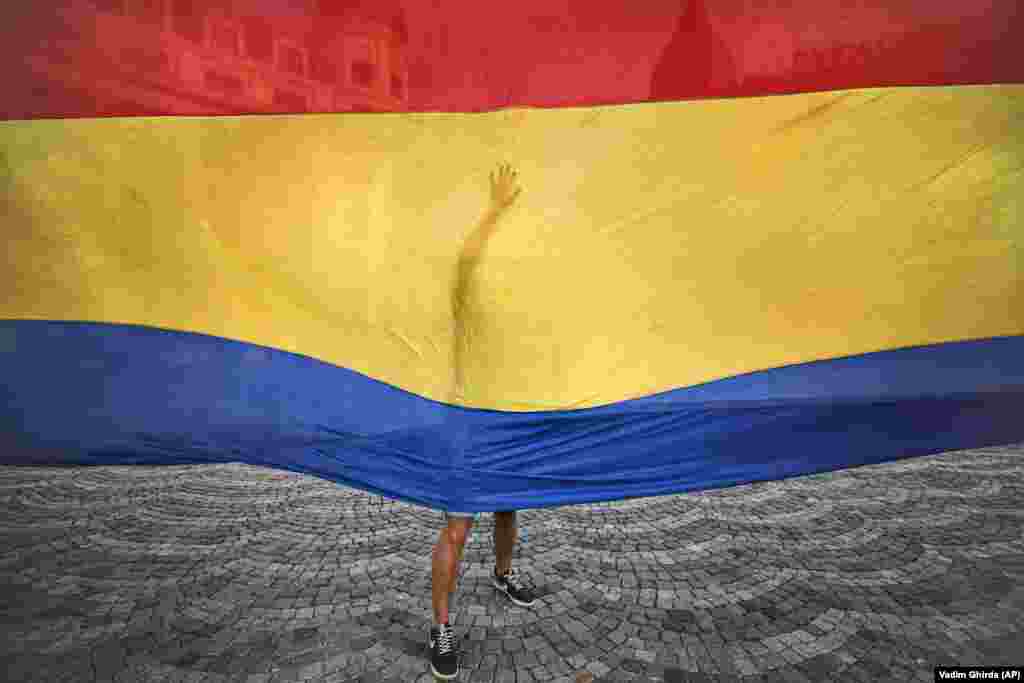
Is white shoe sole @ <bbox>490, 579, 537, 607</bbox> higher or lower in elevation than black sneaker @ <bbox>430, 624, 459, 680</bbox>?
higher

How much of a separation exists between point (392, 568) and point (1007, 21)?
464 centimetres

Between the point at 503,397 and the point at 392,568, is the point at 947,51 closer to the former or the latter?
the point at 503,397

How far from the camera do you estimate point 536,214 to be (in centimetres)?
238

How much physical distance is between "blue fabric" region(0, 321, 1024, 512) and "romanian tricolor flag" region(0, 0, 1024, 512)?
0.04 ft

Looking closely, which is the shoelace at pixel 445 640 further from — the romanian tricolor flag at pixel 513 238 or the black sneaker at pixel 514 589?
the romanian tricolor flag at pixel 513 238

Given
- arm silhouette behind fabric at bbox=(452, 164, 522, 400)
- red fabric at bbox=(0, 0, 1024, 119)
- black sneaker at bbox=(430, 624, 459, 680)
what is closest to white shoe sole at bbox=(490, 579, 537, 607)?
black sneaker at bbox=(430, 624, 459, 680)

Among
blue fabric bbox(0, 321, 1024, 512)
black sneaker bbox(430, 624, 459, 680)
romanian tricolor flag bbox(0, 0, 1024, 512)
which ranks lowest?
black sneaker bbox(430, 624, 459, 680)

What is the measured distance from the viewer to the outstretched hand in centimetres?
238

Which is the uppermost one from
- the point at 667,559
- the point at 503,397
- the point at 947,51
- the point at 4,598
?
the point at 947,51

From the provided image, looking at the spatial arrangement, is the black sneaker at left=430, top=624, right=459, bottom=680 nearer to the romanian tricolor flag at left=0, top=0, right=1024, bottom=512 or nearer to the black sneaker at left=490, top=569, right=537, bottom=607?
the black sneaker at left=490, top=569, right=537, bottom=607

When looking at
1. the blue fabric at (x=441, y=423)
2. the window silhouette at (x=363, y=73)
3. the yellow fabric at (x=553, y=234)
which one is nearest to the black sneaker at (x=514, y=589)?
the blue fabric at (x=441, y=423)

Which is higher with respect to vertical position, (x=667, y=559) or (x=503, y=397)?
(x=503, y=397)

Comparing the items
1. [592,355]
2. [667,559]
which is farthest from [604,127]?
[667,559]

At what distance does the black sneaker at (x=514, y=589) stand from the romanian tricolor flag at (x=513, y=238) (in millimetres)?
1792
